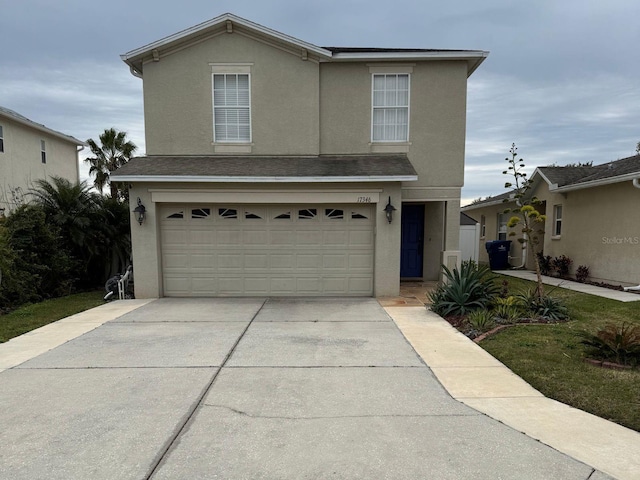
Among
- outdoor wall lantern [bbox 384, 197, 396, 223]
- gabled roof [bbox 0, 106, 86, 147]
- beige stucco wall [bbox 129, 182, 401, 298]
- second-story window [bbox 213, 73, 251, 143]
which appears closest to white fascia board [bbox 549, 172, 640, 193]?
beige stucco wall [bbox 129, 182, 401, 298]

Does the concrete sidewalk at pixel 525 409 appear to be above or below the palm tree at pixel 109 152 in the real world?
below

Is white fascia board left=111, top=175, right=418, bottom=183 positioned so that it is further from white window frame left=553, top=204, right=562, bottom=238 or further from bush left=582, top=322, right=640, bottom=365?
white window frame left=553, top=204, right=562, bottom=238

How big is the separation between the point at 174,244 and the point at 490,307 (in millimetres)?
7640

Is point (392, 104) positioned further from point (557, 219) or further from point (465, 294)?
point (557, 219)

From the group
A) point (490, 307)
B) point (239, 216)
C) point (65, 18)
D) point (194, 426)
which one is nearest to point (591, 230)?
point (490, 307)

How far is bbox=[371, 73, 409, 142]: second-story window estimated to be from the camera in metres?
10.8

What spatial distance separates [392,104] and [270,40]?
3.73m

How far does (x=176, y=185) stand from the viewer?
31.7 ft

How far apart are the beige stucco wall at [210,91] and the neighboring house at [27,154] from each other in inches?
294

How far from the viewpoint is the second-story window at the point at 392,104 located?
425 inches

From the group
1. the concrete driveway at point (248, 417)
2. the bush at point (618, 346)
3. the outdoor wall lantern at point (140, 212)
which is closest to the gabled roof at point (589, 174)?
the bush at point (618, 346)

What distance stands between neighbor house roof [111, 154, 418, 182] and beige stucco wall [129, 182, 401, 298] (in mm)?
301

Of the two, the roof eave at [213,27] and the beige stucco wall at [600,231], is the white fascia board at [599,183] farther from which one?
the roof eave at [213,27]

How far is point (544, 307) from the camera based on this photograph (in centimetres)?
750
